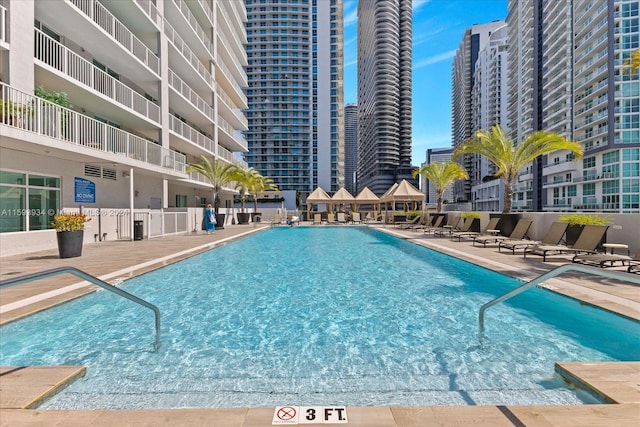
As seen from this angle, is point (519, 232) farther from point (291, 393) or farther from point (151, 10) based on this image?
point (151, 10)

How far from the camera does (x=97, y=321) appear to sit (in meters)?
5.26

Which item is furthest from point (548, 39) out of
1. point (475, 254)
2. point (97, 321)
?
point (97, 321)

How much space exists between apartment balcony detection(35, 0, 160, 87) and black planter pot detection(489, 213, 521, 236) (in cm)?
1932

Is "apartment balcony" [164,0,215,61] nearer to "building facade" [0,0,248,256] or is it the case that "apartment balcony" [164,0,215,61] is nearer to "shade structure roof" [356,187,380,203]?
"building facade" [0,0,248,256]

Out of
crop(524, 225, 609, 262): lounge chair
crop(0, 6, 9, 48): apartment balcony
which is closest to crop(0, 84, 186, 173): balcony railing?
crop(0, 6, 9, 48): apartment balcony

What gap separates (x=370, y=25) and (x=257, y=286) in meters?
171

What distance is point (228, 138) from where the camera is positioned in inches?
1401

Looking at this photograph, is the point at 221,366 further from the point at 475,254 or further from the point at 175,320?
the point at 475,254

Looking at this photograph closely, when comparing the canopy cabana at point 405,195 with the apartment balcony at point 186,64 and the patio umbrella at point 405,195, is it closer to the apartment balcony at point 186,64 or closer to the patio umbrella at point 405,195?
the patio umbrella at point 405,195

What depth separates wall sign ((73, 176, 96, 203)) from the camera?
46.7 ft

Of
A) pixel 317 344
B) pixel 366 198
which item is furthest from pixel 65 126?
pixel 366 198

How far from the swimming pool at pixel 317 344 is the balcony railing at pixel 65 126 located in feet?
22.5

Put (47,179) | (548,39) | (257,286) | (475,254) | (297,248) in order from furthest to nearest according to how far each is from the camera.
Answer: (548,39) < (297,248) < (47,179) < (475,254) < (257,286)

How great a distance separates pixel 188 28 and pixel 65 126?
16712mm
